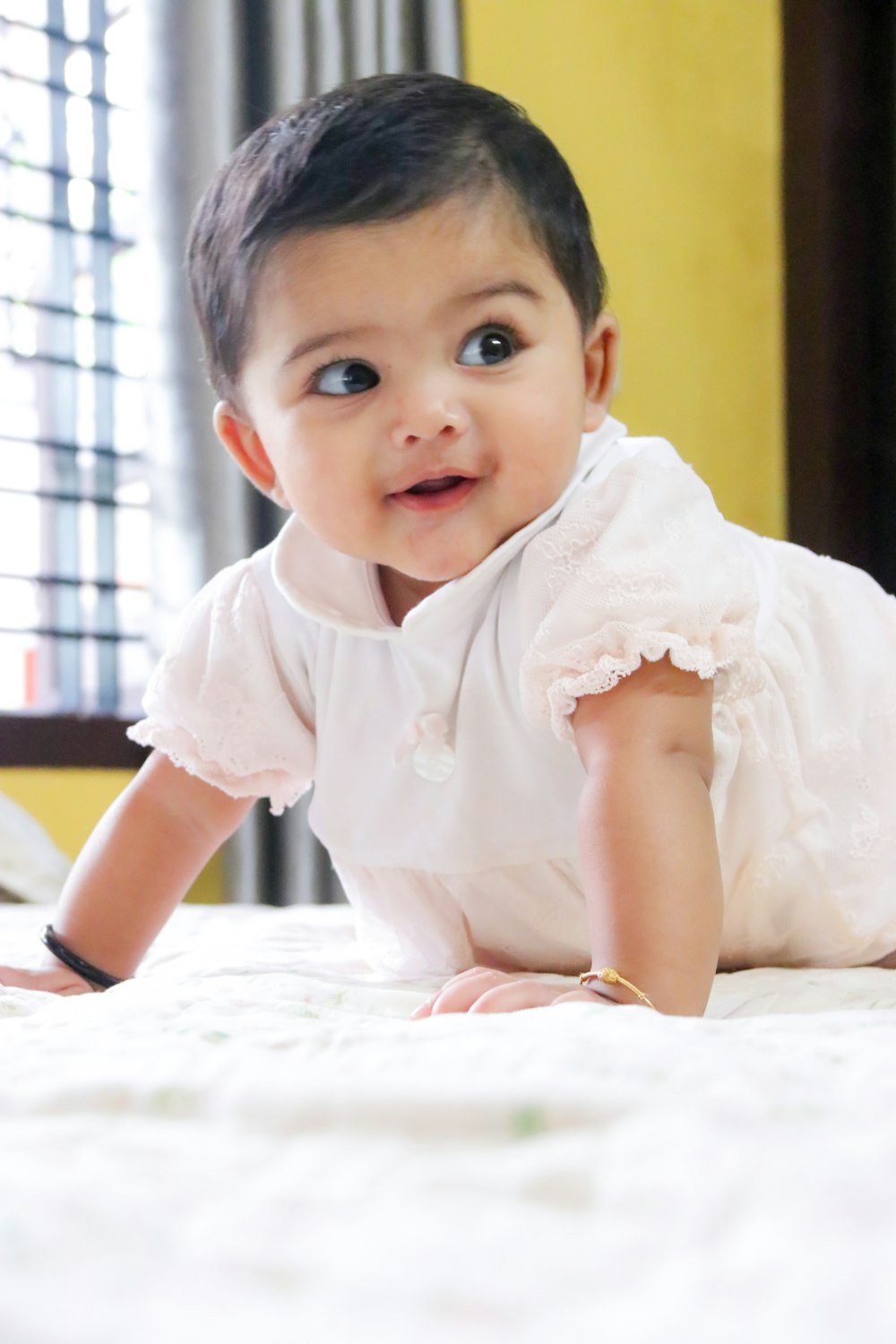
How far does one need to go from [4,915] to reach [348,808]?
52 centimetres

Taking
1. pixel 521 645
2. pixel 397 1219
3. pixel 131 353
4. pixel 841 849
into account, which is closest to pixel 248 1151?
pixel 397 1219

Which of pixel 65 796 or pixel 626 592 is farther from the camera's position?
pixel 65 796

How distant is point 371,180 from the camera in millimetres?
895

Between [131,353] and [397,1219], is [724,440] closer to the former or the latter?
[131,353]

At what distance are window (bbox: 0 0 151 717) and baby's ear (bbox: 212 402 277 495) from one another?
1.46m

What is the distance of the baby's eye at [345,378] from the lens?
0.91 metres

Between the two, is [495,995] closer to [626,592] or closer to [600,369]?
[626,592]

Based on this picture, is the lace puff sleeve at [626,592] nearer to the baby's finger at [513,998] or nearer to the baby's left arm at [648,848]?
the baby's left arm at [648,848]

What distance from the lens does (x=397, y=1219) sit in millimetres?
322

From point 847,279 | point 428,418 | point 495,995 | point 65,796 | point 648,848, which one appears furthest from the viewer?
point 847,279

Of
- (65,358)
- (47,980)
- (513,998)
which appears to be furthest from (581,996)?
(65,358)

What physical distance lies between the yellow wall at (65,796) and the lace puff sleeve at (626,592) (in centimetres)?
160

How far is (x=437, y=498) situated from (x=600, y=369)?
0.19 metres

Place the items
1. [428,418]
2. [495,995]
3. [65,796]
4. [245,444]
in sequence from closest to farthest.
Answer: [495,995] < [428,418] < [245,444] < [65,796]
